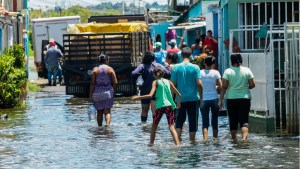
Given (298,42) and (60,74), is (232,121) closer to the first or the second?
(298,42)

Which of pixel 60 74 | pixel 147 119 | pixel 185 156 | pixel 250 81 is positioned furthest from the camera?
pixel 60 74

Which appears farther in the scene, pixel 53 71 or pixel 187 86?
pixel 53 71

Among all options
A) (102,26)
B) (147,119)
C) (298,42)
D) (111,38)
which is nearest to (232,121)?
(298,42)

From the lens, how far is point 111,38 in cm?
3156

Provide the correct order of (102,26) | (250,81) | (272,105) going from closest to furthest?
(250,81)
(272,105)
(102,26)

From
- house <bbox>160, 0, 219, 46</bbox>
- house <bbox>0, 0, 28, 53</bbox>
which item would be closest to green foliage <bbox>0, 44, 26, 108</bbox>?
house <bbox>0, 0, 28, 53</bbox>

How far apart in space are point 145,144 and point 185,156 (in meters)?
2.14

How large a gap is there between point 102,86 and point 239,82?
180 inches

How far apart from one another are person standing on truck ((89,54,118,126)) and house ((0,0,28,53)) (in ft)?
43.5

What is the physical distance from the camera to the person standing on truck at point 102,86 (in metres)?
21.2

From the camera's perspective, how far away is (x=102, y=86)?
21.3 m

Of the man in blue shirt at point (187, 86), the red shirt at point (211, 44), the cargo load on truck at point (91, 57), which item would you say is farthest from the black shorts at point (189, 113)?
the red shirt at point (211, 44)

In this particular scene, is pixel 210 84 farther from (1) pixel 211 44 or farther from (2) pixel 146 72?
(1) pixel 211 44

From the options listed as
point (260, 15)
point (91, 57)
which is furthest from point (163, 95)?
point (91, 57)
